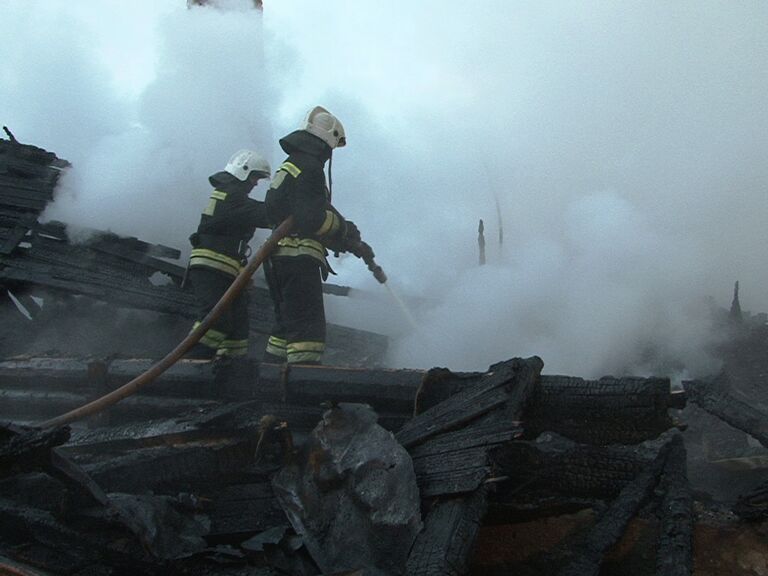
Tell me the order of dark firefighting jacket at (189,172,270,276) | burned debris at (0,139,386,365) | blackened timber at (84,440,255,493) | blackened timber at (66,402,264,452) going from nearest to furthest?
blackened timber at (84,440,255,493) → blackened timber at (66,402,264,452) → dark firefighting jacket at (189,172,270,276) → burned debris at (0,139,386,365)

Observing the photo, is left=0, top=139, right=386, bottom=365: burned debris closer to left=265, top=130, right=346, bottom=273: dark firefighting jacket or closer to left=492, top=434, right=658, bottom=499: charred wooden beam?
left=265, top=130, right=346, bottom=273: dark firefighting jacket

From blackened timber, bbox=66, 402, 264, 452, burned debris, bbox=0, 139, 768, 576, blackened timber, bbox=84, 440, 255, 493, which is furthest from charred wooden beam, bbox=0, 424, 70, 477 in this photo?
blackened timber, bbox=66, 402, 264, 452

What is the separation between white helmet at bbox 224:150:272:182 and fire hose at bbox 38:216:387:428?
0.96 m

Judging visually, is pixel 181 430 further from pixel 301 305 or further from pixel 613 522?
pixel 613 522

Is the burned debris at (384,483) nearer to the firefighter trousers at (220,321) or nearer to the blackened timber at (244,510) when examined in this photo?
the blackened timber at (244,510)

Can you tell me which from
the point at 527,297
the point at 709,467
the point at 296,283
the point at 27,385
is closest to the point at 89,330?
the point at 27,385

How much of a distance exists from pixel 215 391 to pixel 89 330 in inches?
148

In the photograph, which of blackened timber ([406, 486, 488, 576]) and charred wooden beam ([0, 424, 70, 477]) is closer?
blackened timber ([406, 486, 488, 576])

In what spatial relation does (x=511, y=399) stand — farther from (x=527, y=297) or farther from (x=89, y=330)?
(x=89, y=330)

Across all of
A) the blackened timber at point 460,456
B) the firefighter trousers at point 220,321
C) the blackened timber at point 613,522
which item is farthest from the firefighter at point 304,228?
the blackened timber at point 613,522

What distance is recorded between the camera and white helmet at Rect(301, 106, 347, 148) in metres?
4.40

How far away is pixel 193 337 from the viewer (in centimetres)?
399

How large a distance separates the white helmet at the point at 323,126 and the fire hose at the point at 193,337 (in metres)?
0.63

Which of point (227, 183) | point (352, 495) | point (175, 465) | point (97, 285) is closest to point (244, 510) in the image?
point (175, 465)
